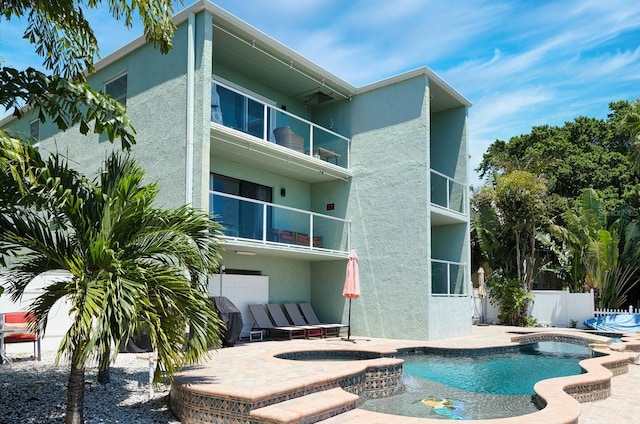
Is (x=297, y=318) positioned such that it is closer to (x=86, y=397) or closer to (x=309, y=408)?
(x=86, y=397)

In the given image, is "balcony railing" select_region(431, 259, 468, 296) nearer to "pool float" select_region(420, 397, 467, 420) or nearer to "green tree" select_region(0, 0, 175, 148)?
"pool float" select_region(420, 397, 467, 420)

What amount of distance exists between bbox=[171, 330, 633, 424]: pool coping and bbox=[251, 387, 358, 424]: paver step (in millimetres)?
107

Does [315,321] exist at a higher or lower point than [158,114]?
lower

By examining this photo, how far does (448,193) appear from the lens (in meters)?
17.2

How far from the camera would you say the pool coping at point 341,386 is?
611 centimetres

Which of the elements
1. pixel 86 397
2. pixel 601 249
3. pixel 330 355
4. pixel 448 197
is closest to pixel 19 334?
pixel 86 397

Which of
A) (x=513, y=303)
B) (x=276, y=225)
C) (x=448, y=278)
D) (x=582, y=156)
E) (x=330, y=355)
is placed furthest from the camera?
(x=582, y=156)

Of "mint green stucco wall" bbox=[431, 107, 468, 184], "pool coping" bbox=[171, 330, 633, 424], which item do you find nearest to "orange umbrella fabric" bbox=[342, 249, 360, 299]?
"pool coping" bbox=[171, 330, 633, 424]

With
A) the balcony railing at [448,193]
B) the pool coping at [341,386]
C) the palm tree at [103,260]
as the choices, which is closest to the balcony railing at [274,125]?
the balcony railing at [448,193]

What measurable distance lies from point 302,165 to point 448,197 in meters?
5.03

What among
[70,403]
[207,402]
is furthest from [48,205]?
[207,402]

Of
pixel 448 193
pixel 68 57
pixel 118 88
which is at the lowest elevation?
pixel 448 193

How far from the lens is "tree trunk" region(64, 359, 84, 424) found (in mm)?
5668

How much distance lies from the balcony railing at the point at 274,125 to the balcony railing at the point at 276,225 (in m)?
1.88
